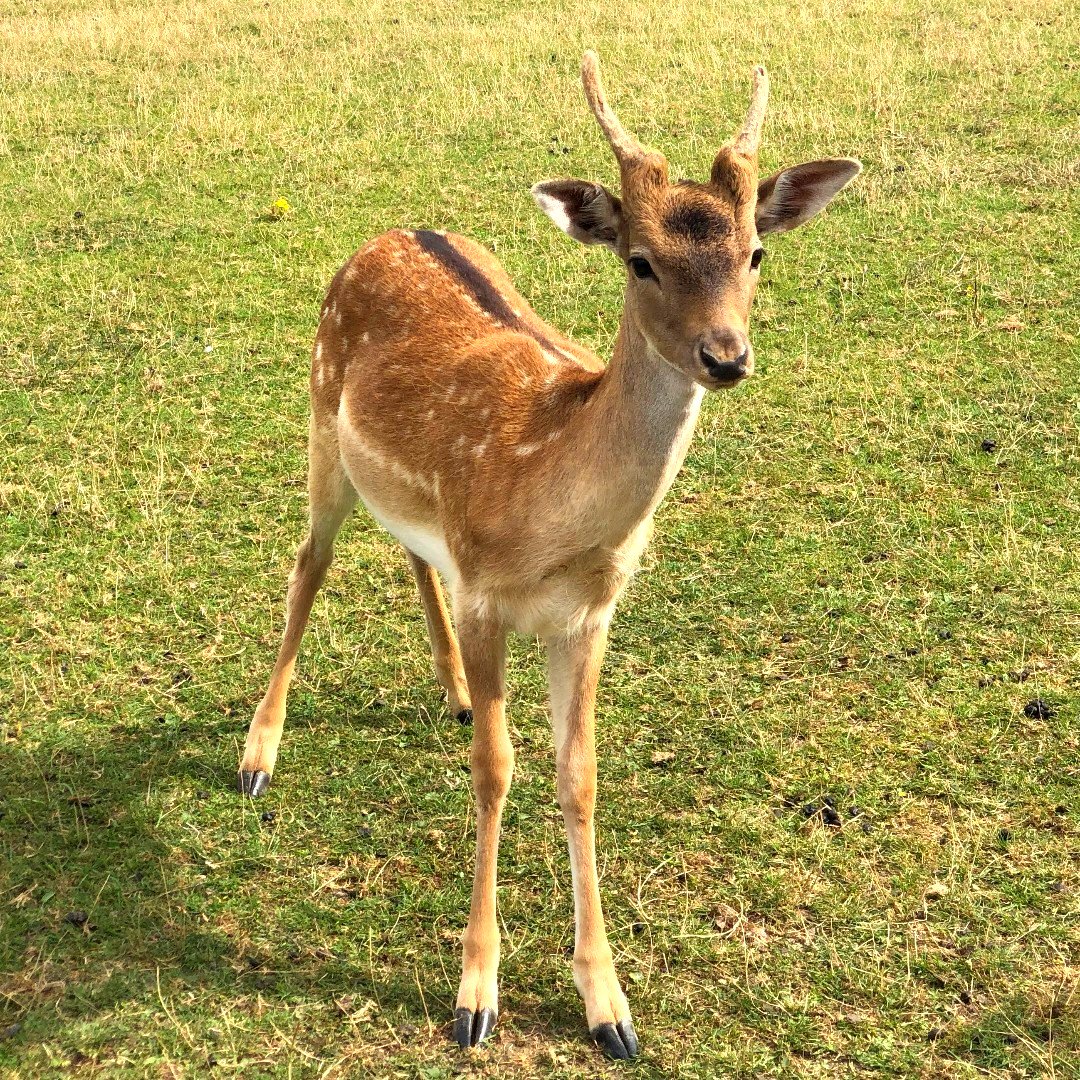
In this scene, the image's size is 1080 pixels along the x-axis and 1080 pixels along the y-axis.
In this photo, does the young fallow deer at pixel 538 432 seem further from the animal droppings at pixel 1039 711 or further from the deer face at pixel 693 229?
the animal droppings at pixel 1039 711

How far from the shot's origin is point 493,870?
14.8ft

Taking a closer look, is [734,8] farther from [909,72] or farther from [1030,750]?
[1030,750]

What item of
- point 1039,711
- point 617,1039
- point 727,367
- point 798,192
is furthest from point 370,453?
point 1039,711

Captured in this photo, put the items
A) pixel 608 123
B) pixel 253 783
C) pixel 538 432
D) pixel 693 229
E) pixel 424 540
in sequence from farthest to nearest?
pixel 253 783, pixel 424 540, pixel 538 432, pixel 608 123, pixel 693 229

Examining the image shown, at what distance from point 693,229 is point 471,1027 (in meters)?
2.54

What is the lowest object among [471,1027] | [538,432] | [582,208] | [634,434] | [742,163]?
[471,1027]

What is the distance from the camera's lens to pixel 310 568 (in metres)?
5.74

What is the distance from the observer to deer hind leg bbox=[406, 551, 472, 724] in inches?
230

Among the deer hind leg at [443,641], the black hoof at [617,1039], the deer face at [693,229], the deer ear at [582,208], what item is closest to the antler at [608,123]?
the deer face at [693,229]

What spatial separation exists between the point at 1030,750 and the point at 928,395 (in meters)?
3.21

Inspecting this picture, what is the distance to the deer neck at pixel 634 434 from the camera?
3.94 m

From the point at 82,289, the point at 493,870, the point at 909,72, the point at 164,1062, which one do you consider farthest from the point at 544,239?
the point at 164,1062

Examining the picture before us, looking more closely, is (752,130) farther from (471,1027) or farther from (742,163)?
(471,1027)

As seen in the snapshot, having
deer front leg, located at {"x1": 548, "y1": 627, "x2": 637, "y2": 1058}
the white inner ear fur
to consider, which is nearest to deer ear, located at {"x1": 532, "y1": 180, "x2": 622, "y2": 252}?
the white inner ear fur
